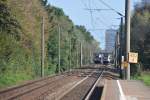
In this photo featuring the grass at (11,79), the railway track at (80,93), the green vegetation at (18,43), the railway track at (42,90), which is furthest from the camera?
the green vegetation at (18,43)

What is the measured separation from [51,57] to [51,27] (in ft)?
15.7

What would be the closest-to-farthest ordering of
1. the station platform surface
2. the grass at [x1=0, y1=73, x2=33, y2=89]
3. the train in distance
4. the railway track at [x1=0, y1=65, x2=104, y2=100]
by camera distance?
the station platform surface, the railway track at [x1=0, y1=65, x2=104, y2=100], the grass at [x1=0, y1=73, x2=33, y2=89], the train in distance

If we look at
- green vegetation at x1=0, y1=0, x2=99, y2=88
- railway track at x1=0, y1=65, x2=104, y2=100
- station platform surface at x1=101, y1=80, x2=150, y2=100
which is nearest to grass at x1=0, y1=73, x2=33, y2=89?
green vegetation at x1=0, y1=0, x2=99, y2=88

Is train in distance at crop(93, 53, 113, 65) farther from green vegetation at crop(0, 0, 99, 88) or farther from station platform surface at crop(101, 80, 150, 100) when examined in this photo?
station platform surface at crop(101, 80, 150, 100)

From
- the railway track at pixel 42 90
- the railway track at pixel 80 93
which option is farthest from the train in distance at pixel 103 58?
the railway track at pixel 80 93

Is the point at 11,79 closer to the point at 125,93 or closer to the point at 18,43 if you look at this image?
the point at 18,43

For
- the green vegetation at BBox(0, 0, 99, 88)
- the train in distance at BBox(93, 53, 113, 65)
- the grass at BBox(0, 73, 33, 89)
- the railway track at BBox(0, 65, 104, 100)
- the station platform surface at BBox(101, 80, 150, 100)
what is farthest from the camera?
the train in distance at BBox(93, 53, 113, 65)

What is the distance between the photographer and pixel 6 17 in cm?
5638

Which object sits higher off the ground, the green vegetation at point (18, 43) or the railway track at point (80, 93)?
the green vegetation at point (18, 43)

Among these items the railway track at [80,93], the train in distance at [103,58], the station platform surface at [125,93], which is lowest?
the railway track at [80,93]

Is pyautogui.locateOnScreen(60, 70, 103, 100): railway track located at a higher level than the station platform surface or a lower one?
lower

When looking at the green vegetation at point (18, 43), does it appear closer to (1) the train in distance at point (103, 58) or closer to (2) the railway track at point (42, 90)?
(2) the railway track at point (42, 90)

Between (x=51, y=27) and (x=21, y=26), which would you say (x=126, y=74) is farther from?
(x=51, y=27)

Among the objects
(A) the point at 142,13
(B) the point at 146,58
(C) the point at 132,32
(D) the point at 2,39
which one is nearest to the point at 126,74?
(D) the point at 2,39
